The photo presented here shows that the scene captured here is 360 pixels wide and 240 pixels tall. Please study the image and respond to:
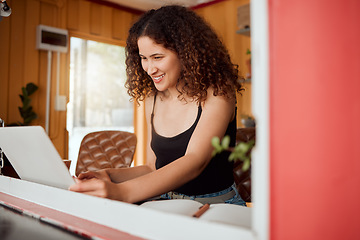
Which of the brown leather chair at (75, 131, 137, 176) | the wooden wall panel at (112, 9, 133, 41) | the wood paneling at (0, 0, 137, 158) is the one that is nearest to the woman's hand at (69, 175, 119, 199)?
the brown leather chair at (75, 131, 137, 176)

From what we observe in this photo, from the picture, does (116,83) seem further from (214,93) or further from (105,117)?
(214,93)

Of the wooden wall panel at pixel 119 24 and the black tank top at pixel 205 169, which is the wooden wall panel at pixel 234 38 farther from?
the black tank top at pixel 205 169

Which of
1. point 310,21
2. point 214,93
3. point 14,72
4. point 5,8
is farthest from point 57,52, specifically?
point 310,21

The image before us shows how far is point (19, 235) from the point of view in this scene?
0.57m

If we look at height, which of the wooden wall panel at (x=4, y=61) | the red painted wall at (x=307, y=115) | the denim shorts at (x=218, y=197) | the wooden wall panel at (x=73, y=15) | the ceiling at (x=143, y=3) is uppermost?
the ceiling at (x=143, y=3)

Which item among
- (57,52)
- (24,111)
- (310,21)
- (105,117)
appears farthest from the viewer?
(105,117)

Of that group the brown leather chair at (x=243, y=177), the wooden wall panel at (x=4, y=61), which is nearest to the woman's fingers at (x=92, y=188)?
the brown leather chair at (x=243, y=177)

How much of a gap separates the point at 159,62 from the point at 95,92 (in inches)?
117

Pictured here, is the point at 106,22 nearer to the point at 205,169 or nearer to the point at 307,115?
the point at 205,169

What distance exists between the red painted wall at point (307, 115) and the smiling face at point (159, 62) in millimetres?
788

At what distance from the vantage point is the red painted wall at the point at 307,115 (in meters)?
0.39

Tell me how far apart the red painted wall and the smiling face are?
0.79 metres

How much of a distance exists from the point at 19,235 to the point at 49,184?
21 cm

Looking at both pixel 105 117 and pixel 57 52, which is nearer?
pixel 57 52
